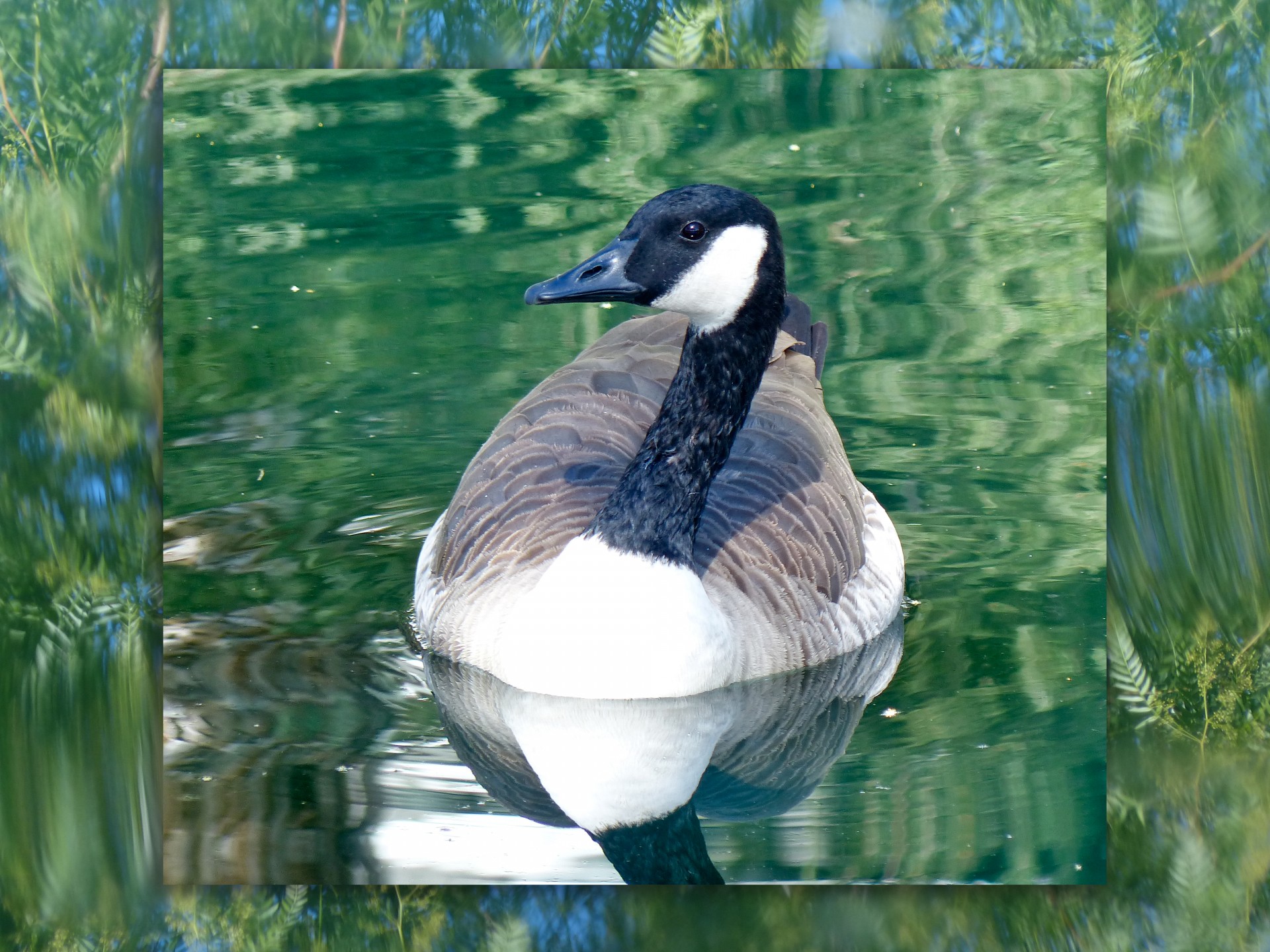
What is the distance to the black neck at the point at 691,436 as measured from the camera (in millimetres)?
4543

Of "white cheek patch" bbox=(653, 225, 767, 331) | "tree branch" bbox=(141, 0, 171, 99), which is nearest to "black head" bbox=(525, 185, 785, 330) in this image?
"white cheek patch" bbox=(653, 225, 767, 331)

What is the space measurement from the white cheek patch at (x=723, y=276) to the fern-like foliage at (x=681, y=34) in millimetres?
675

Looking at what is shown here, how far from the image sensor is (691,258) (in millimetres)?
4367

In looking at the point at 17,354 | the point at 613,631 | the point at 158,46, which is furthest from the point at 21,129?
the point at 613,631

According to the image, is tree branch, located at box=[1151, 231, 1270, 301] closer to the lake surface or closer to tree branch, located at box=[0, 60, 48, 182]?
the lake surface

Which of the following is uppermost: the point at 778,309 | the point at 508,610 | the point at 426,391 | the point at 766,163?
the point at 766,163

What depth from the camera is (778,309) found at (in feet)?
14.9

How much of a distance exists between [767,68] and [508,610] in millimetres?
1591

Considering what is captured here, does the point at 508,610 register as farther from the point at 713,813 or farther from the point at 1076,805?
the point at 1076,805

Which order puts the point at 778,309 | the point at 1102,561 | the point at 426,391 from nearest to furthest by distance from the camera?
the point at 778,309
the point at 1102,561
the point at 426,391

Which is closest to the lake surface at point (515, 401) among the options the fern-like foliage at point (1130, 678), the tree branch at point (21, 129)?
the fern-like foliage at point (1130, 678)

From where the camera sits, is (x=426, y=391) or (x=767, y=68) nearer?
(x=767, y=68)

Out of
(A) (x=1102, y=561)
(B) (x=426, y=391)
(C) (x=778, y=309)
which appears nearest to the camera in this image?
(C) (x=778, y=309)

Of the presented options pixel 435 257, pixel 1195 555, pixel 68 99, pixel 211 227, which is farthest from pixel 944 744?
pixel 68 99
